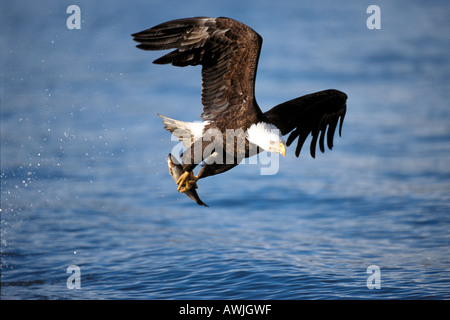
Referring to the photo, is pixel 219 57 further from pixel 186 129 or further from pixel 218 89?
pixel 186 129

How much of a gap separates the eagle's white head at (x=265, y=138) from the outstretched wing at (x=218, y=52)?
0.16m

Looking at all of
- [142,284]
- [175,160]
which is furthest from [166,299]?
[175,160]

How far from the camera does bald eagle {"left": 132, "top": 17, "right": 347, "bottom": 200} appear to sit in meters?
6.77

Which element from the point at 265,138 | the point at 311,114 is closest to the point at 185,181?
the point at 265,138

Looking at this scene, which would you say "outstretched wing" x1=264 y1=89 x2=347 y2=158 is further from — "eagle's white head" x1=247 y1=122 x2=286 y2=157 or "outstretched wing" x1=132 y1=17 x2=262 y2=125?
"outstretched wing" x1=132 y1=17 x2=262 y2=125

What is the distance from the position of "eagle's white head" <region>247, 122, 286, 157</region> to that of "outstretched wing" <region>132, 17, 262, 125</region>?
0.16m

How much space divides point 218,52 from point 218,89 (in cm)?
34

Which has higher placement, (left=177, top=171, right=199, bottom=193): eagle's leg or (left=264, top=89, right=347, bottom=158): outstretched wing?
(left=264, top=89, right=347, bottom=158): outstretched wing

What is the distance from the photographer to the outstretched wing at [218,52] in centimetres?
676

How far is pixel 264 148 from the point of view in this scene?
6.95 m

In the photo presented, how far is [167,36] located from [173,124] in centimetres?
84

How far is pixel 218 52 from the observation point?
271 inches

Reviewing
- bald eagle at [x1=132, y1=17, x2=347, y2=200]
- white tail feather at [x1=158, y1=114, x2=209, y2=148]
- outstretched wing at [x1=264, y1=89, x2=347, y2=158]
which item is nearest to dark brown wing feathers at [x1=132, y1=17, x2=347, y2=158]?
bald eagle at [x1=132, y1=17, x2=347, y2=200]

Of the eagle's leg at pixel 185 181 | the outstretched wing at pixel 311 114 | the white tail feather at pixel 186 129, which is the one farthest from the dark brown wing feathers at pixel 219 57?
the eagle's leg at pixel 185 181
